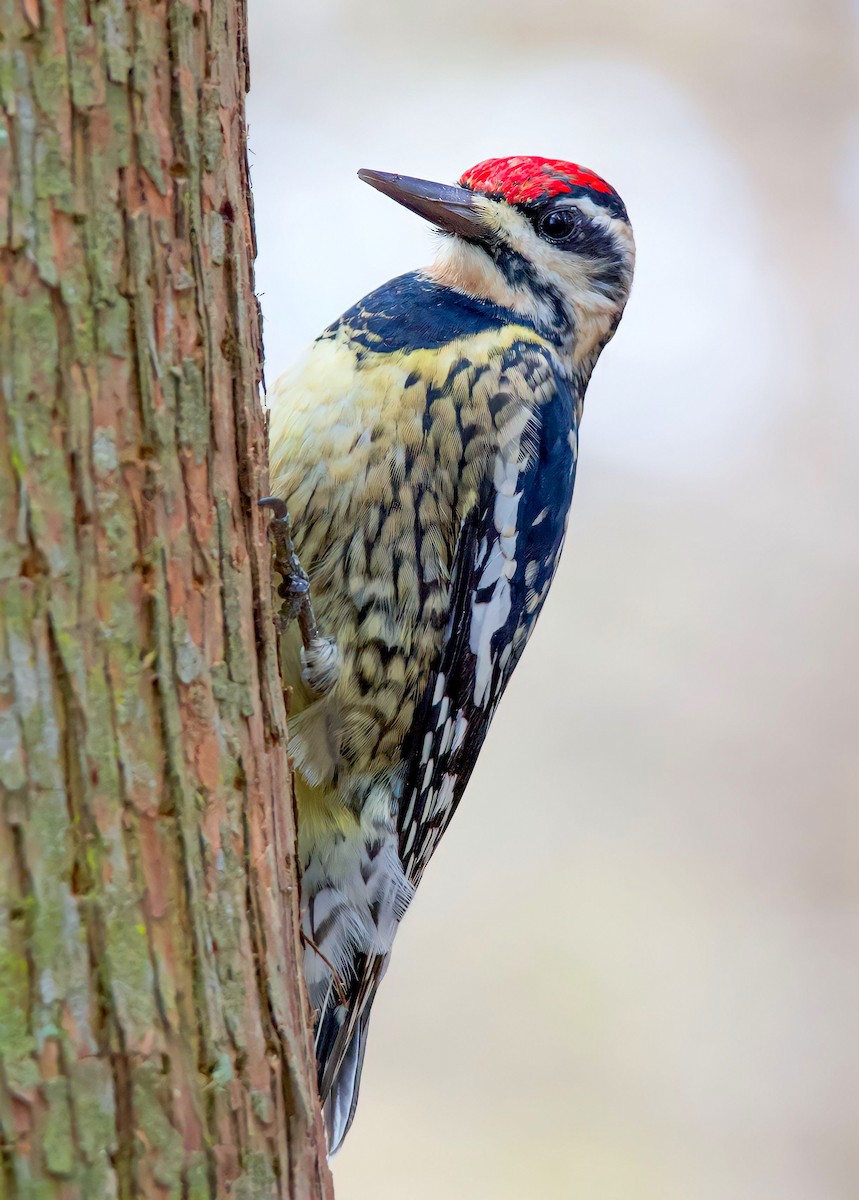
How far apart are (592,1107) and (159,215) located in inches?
175

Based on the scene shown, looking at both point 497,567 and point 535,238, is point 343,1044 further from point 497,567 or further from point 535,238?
point 535,238

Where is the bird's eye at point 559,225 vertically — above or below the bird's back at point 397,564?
above

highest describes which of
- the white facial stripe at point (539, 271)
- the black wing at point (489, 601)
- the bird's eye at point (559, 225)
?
the bird's eye at point (559, 225)

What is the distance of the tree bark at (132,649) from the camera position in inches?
38.3

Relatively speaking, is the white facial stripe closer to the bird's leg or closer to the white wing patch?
the white wing patch

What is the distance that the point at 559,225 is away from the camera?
2.28 metres

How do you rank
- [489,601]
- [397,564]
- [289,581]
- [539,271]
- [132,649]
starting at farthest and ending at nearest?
[539,271]
[489,601]
[397,564]
[289,581]
[132,649]

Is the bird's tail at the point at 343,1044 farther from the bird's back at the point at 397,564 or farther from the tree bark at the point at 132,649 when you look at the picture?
→ the tree bark at the point at 132,649

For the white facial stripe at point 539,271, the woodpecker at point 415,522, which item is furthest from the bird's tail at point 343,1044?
the white facial stripe at point 539,271

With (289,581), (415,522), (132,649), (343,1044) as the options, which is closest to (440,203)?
(415,522)

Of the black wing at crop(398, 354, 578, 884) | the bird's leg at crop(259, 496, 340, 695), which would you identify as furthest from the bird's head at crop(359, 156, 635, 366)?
the bird's leg at crop(259, 496, 340, 695)

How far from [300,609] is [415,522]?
0.25 meters

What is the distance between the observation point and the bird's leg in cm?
174

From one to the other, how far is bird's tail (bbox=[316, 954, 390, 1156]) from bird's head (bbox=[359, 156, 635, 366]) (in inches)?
48.4
